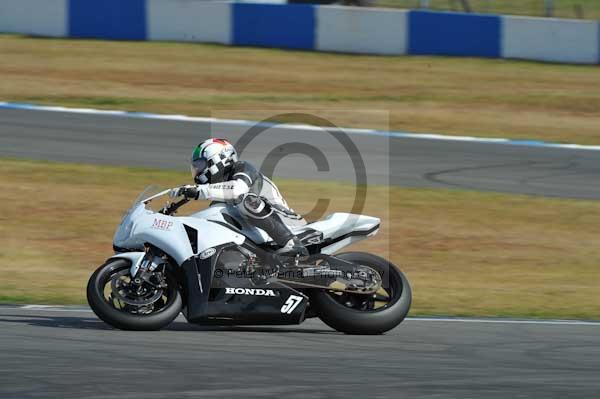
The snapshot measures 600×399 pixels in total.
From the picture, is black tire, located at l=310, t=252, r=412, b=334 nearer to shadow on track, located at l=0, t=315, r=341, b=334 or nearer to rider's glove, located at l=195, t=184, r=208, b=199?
shadow on track, located at l=0, t=315, r=341, b=334

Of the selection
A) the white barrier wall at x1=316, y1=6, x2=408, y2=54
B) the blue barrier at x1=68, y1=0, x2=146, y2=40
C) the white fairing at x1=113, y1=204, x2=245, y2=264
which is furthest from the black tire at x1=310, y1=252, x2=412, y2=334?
the blue barrier at x1=68, y1=0, x2=146, y2=40

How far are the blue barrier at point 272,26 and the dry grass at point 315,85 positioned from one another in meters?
0.37

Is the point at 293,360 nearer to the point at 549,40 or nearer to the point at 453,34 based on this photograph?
the point at 453,34

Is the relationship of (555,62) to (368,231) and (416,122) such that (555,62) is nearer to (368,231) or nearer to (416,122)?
(416,122)

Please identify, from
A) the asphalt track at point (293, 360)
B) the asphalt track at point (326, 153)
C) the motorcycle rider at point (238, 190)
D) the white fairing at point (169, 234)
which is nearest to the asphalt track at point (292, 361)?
the asphalt track at point (293, 360)

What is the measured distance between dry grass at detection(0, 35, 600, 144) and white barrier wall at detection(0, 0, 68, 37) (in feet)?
1.21

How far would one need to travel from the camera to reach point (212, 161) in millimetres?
8266

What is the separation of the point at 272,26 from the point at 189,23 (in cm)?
176

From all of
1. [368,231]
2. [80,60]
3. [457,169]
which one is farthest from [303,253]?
[80,60]

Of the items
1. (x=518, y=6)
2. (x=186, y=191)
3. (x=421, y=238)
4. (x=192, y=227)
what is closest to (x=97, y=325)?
(x=192, y=227)

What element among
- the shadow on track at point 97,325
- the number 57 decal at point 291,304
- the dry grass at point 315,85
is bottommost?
the shadow on track at point 97,325

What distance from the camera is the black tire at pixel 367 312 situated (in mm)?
8171

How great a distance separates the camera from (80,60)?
22531 mm

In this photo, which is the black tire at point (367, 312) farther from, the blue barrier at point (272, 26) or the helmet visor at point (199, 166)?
the blue barrier at point (272, 26)
